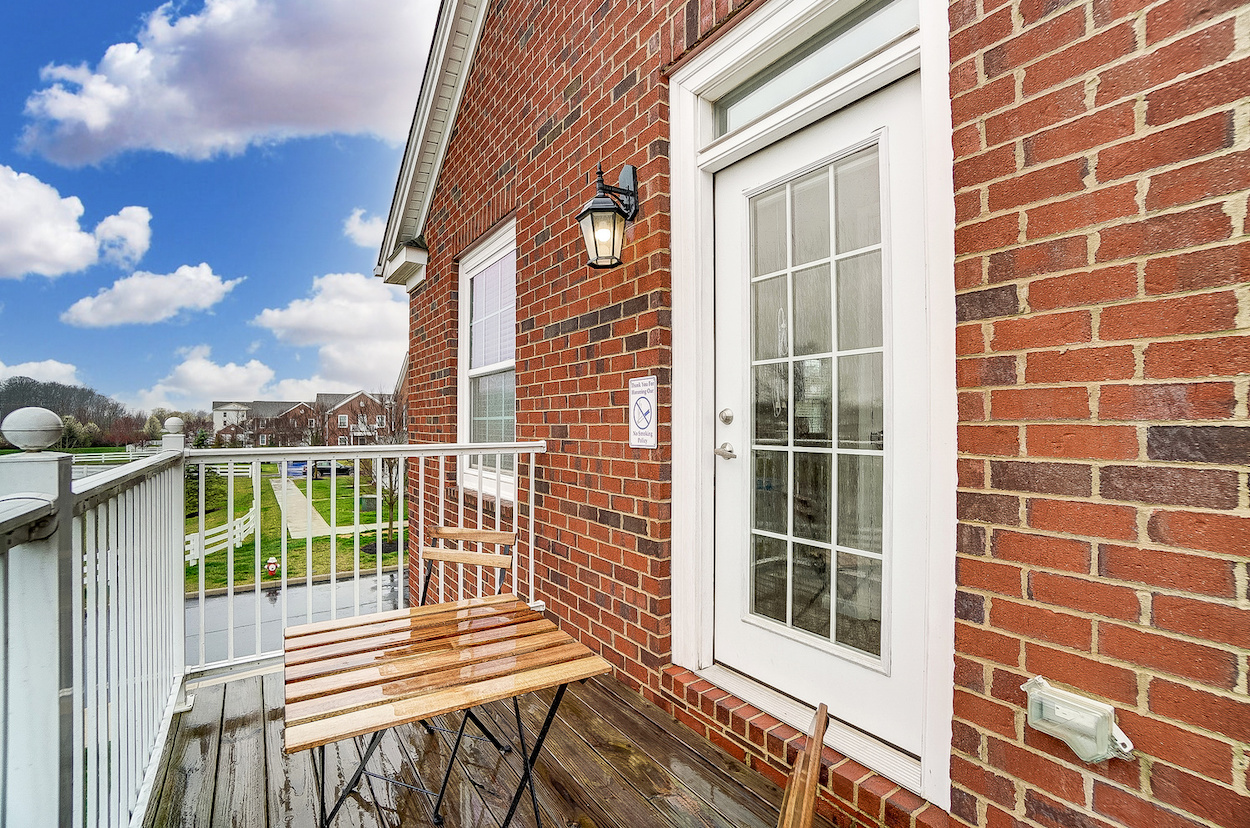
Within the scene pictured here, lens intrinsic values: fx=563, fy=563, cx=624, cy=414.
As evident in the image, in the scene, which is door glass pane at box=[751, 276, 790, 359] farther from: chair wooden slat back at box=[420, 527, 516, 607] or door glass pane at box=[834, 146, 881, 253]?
chair wooden slat back at box=[420, 527, 516, 607]

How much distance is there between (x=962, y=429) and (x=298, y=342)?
158 feet

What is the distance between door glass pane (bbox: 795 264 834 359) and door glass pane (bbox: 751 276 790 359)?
0.16 ft

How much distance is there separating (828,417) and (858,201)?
70cm

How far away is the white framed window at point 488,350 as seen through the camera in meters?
3.99

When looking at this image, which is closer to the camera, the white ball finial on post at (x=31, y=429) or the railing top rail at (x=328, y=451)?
the white ball finial on post at (x=31, y=429)

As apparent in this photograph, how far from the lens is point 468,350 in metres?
4.71

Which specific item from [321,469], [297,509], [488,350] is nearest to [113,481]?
[321,469]

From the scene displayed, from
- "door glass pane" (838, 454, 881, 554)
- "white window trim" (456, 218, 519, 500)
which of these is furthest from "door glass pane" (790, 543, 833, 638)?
"white window trim" (456, 218, 519, 500)

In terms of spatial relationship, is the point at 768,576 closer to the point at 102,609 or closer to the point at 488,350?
the point at 102,609

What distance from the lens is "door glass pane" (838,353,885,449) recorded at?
173 cm

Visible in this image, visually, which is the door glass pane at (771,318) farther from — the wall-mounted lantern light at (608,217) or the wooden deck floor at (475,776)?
the wooden deck floor at (475,776)

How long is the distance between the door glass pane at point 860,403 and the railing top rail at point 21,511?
73.2 inches

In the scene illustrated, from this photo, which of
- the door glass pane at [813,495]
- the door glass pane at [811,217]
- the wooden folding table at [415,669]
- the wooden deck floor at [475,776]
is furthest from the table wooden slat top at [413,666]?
the door glass pane at [811,217]

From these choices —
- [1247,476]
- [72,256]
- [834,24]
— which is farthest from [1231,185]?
[72,256]
